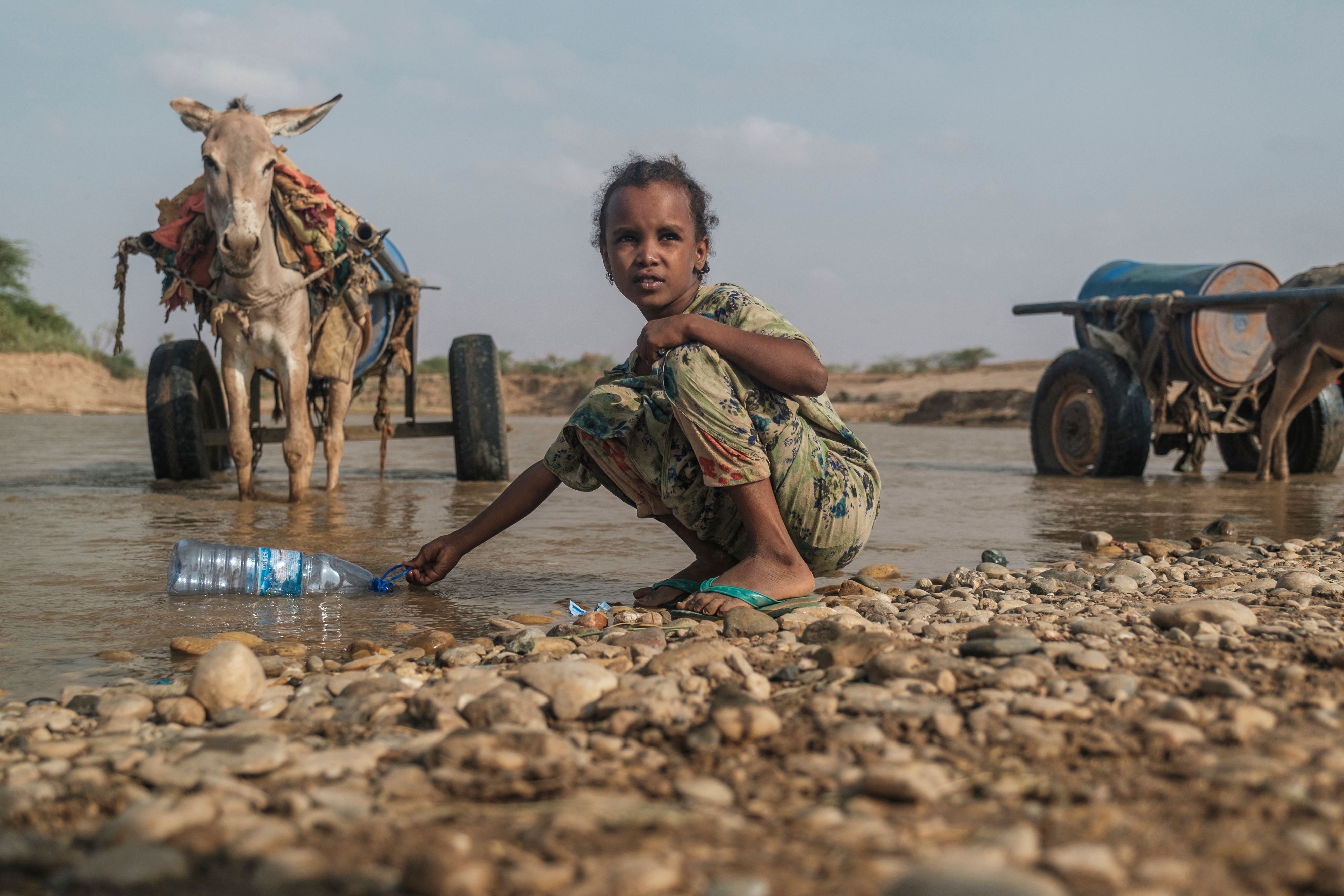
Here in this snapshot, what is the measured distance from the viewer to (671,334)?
2.78 metres

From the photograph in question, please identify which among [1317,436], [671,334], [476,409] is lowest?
[1317,436]

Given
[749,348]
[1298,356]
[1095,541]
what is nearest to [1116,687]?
[749,348]

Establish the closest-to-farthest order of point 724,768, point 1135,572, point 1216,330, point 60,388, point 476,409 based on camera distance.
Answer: point 724,768
point 1135,572
point 476,409
point 1216,330
point 60,388

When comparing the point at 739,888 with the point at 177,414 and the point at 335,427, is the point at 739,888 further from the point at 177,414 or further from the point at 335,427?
the point at 177,414

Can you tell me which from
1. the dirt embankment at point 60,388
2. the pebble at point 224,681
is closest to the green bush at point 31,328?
the dirt embankment at point 60,388

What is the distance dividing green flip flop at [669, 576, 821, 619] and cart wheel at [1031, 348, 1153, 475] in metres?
6.49

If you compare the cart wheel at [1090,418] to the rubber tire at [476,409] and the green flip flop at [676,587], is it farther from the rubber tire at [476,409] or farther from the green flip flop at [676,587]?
the green flip flop at [676,587]

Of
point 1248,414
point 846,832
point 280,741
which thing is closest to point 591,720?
point 280,741

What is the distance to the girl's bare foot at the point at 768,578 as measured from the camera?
2824mm

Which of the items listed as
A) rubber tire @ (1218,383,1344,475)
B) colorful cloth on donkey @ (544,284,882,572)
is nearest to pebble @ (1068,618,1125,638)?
colorful cloth on donkey @ (544,284,882,572)

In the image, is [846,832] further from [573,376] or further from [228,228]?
[573,376]

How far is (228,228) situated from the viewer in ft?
18.0

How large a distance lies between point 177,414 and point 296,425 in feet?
5.02

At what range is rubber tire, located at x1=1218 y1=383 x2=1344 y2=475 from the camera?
30.1ft
